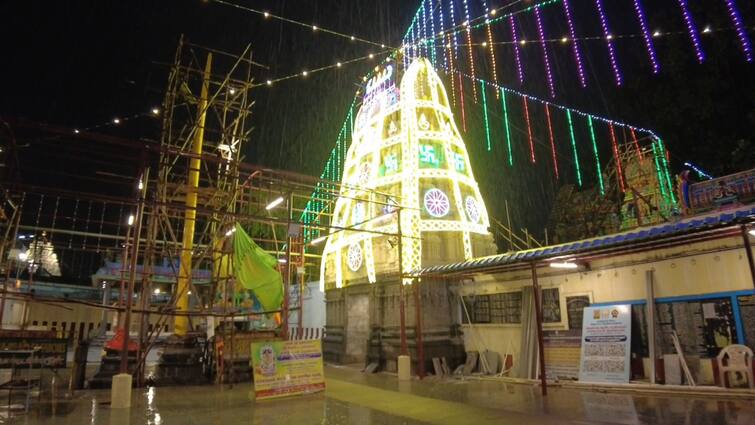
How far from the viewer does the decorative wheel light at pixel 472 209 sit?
18.3 metres

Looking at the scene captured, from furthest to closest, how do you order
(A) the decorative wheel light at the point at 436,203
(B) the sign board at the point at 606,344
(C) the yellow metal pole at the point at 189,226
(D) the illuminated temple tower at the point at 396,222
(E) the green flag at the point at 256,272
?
(A) the decorative wheel light at the point at 436,203
(D) the illuminated temple tower at the point at 396,222
(C) the yellow metal pole at the point at 189,226
(E) the green flag at the point at 256,272
(B) the sign board at the point at 606,344

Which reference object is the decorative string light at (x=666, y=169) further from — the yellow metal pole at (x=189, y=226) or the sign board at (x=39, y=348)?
the sign board at (x=39, y=348)

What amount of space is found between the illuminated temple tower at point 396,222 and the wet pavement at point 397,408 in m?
5.09

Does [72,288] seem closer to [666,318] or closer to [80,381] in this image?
[80,381]

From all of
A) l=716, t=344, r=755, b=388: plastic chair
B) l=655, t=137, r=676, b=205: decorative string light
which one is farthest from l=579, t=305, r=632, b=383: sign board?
l=655, t=137, r=676, b=205: decorative string light

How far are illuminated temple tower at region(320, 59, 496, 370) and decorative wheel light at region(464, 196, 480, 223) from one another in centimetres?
4

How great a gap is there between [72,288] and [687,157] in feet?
139

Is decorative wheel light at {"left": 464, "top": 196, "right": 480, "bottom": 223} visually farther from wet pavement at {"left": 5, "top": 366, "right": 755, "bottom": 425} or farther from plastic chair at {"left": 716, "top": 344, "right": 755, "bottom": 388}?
plastic chair at {"left": 716, "top": 344, "right": 755, "bottom": 388}

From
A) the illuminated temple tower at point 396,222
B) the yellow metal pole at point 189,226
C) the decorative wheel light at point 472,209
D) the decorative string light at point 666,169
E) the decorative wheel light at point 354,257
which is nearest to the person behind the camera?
the yellow metal pole at point 189,226

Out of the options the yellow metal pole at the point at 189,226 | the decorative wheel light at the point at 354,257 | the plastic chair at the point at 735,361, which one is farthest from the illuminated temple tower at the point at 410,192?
the plastic chair at the point at 735,361

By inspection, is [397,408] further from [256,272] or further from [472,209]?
[472,209]

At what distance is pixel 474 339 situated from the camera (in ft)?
51.5

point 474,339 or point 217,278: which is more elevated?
point 217,278

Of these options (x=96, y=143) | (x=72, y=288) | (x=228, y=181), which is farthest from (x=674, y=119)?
(x=72, y=288)
